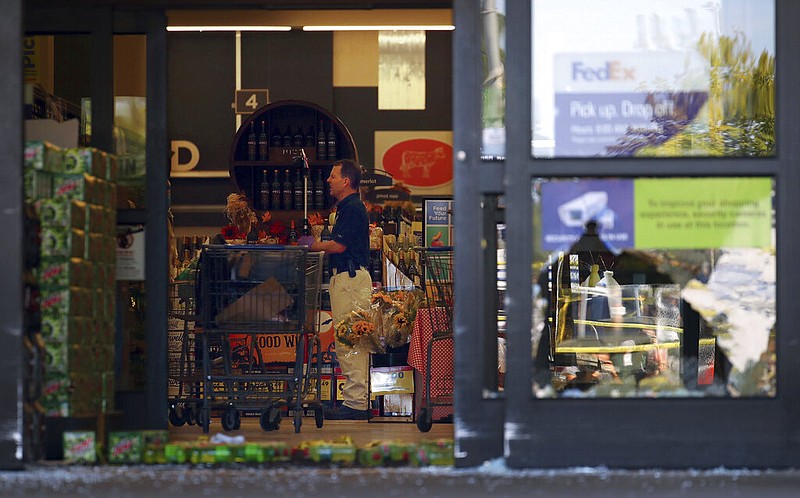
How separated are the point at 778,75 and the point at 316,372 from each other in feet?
13.9

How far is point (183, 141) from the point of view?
13250 mm

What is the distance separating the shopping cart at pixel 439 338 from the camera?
25.5ft

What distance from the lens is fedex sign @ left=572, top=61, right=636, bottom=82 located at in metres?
5.68

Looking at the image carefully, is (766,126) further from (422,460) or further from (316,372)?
(316,372)

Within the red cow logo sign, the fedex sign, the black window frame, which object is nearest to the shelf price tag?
the red cow logo sign

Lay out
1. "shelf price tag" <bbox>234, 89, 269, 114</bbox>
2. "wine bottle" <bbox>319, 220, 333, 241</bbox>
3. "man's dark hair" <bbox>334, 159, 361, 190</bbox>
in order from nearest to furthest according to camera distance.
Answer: "man's dark hair" <bbox>334, 159, 361, 190</bbox> < "wine bottle" <bbox>319, 220, 333, 241</bbox> < "shelf price tag" <bbox>234, 89, 269, 114</bbox>

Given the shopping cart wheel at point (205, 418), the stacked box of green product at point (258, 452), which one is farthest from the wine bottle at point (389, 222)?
the stacked box of green product at point (258, 452)

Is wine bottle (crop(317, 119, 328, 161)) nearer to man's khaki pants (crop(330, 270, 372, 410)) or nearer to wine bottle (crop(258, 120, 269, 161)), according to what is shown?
wine bottle (crop(258, 120, 269, 161))

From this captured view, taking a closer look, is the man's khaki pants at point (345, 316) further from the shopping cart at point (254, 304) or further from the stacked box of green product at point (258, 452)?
the stacked box of green product at point (258, 452)

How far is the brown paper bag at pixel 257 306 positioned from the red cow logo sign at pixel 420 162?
4857 millimetres

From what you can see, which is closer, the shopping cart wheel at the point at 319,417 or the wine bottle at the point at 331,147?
the shopping cart wheel at the point at 319,417

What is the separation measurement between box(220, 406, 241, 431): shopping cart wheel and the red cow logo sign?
491 centimetres

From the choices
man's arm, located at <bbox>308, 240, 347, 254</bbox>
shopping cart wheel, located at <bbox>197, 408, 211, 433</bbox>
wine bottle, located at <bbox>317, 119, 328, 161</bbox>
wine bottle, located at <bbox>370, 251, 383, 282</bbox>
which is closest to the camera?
shopping cart wheel, located at <bbox>197, 408, 211, 433</bbox>

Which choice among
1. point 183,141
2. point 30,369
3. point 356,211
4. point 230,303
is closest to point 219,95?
point 183,141
